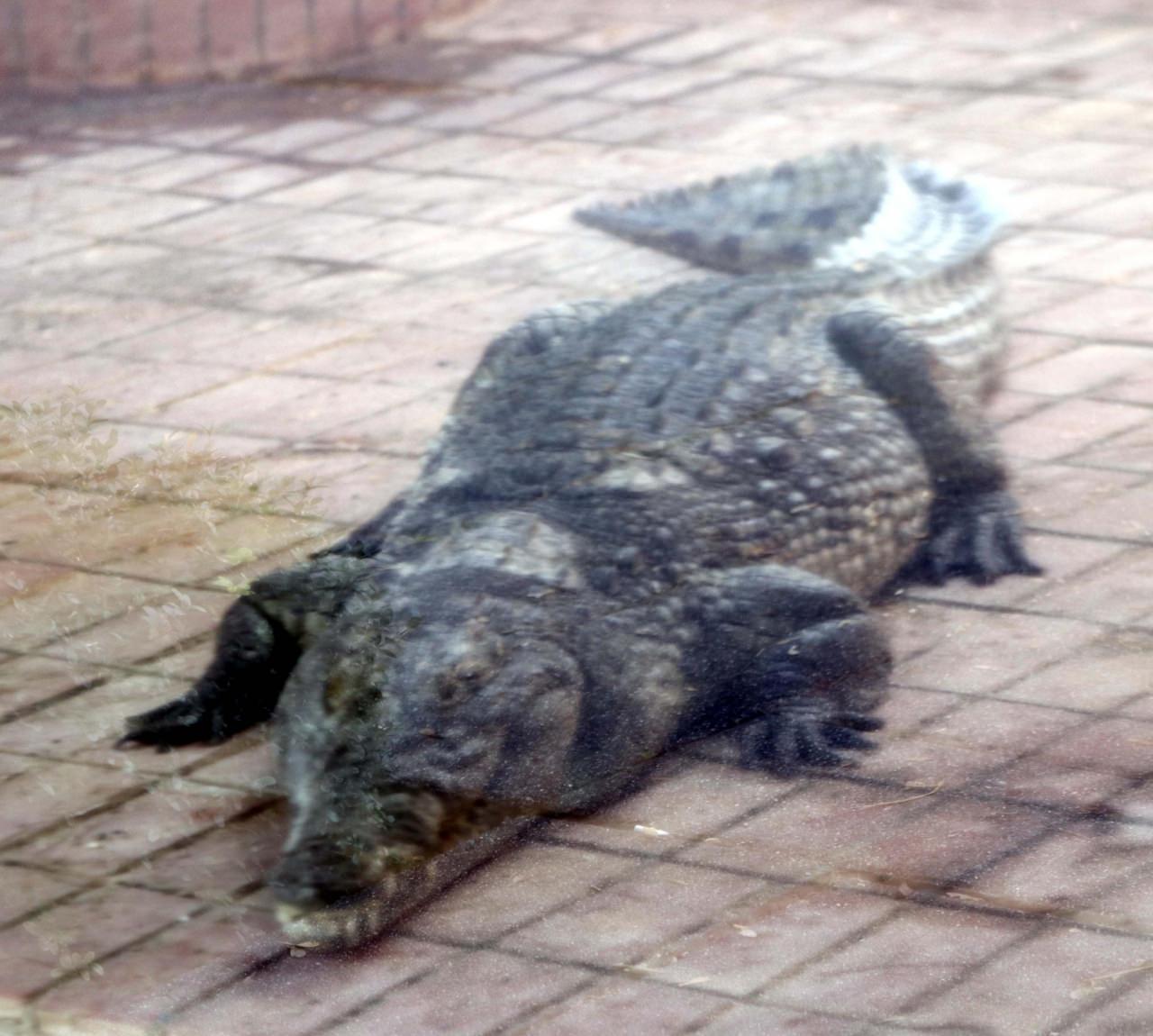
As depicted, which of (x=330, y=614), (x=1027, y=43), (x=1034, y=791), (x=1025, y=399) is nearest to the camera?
(x=1034, y=791)

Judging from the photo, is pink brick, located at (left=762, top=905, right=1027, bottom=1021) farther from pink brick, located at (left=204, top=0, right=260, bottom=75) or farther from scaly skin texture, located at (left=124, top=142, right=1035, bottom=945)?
pink brick, located at (left=204, top=0, right=260, bottom=75)

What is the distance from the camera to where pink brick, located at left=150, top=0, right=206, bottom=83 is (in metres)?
5.18

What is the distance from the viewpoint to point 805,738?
7.52ft

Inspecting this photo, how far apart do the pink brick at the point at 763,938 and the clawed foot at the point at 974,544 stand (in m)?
0.87

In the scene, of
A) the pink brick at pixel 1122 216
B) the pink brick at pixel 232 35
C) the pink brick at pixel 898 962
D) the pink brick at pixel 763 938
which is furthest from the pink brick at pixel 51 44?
the pink brick at pixel 898 962

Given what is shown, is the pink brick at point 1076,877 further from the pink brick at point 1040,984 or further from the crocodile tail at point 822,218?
the crocodile tail at point 822,218

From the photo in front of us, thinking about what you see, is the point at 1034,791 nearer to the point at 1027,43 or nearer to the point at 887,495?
the point at 887,495

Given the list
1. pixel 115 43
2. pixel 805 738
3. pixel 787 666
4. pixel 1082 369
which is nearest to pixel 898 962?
pixel 805 738

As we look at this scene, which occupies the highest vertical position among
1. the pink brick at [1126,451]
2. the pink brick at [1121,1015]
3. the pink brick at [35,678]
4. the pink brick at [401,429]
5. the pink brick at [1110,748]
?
the pink brick at [401,429]

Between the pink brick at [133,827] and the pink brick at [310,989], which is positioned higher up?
the pink brick at [133,827]

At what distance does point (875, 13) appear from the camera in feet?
19.8

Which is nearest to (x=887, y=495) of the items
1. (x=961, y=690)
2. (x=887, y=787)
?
(x=961, y=690)

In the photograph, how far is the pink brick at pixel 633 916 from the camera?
6.13ft

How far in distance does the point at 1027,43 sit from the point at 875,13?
56 cm
